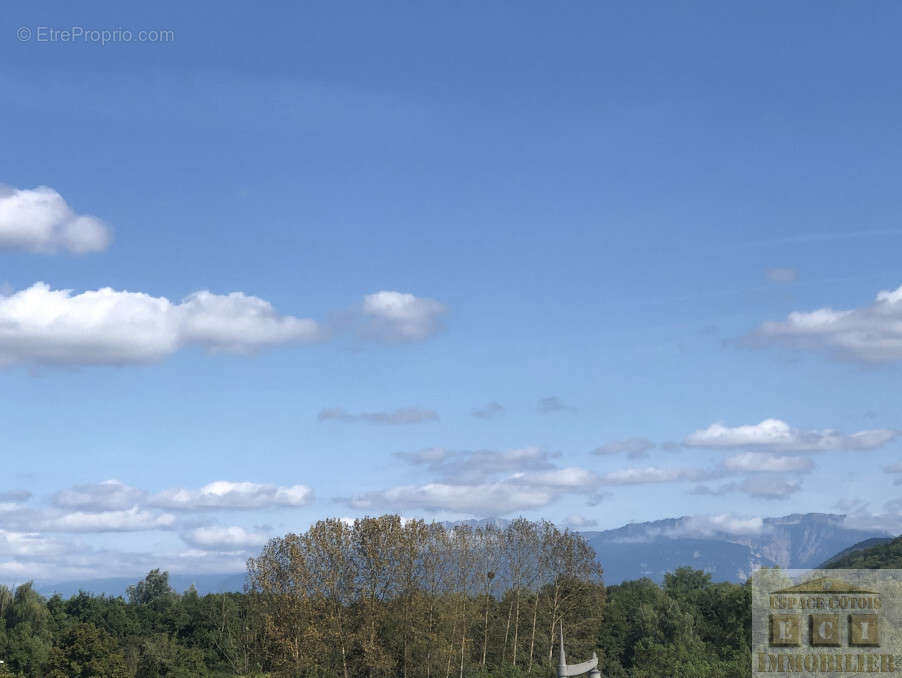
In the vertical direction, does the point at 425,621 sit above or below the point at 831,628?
below

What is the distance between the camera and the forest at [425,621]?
78.7 metres

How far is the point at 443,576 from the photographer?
84500 millimetres

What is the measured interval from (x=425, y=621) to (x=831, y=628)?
34.6 metres

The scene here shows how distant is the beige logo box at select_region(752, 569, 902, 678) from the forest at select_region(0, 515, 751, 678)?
25.3 feet

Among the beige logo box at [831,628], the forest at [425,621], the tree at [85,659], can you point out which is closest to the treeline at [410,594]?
the forest at [425,621]

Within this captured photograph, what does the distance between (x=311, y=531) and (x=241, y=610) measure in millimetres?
39969

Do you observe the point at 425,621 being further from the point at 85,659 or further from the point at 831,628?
the point at 831,628

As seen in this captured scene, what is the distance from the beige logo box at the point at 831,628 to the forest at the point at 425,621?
770 cm

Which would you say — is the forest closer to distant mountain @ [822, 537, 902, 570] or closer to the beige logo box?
the beige logo box

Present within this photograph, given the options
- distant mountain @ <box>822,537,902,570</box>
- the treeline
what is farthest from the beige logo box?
distant mountain @ <box>822,537,902,570</box>

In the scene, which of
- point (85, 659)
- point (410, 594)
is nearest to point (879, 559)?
point (410, 594)

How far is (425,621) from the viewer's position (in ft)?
261

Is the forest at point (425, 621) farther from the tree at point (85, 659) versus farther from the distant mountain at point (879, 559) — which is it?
the distant mountain at point (879, 559)

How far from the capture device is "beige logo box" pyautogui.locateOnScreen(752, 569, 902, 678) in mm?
54938
